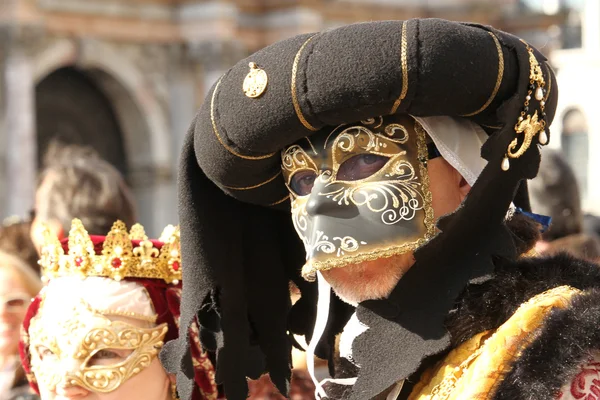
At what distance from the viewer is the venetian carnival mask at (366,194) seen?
6.66 ft

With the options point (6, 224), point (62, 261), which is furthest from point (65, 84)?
point (62, 261)

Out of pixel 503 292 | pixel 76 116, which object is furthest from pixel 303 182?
pixel 76 116

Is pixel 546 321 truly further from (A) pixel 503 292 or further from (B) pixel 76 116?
(B) pixel 76 116

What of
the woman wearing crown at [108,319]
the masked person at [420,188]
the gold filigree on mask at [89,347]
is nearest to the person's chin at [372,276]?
the masked person at [420,188]

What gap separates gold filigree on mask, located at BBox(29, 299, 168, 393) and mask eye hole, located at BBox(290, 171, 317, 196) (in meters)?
0.79

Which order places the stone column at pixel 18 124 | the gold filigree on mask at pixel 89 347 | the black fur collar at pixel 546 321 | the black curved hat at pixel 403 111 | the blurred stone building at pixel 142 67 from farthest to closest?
the blurred stone building at pixel 142 67
the stone column at pixel 18 124
the gold filigree on mask at pixel 89 347
the black curved hat at pixel 403 111
the black fur collar at pixel 546 321

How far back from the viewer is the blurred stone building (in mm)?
12586

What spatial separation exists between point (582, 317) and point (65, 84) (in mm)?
11782

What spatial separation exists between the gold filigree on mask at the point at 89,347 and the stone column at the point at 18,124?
8.59 m

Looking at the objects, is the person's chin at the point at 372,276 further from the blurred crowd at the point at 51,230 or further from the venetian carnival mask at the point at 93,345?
the blurred crowd at the point at 51,230

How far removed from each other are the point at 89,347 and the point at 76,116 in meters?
10.7

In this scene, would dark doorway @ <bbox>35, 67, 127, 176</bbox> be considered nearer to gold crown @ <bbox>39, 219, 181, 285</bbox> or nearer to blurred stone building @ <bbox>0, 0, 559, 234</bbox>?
blurred stone building @ <bbox>0, 0, 559, 234</bbox>

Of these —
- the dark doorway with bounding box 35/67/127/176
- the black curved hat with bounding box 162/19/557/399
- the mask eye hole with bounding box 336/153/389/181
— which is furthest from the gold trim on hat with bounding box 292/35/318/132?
the dark doorway with bounding box 35/67/127/176

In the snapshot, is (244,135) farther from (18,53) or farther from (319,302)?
(18,53)
